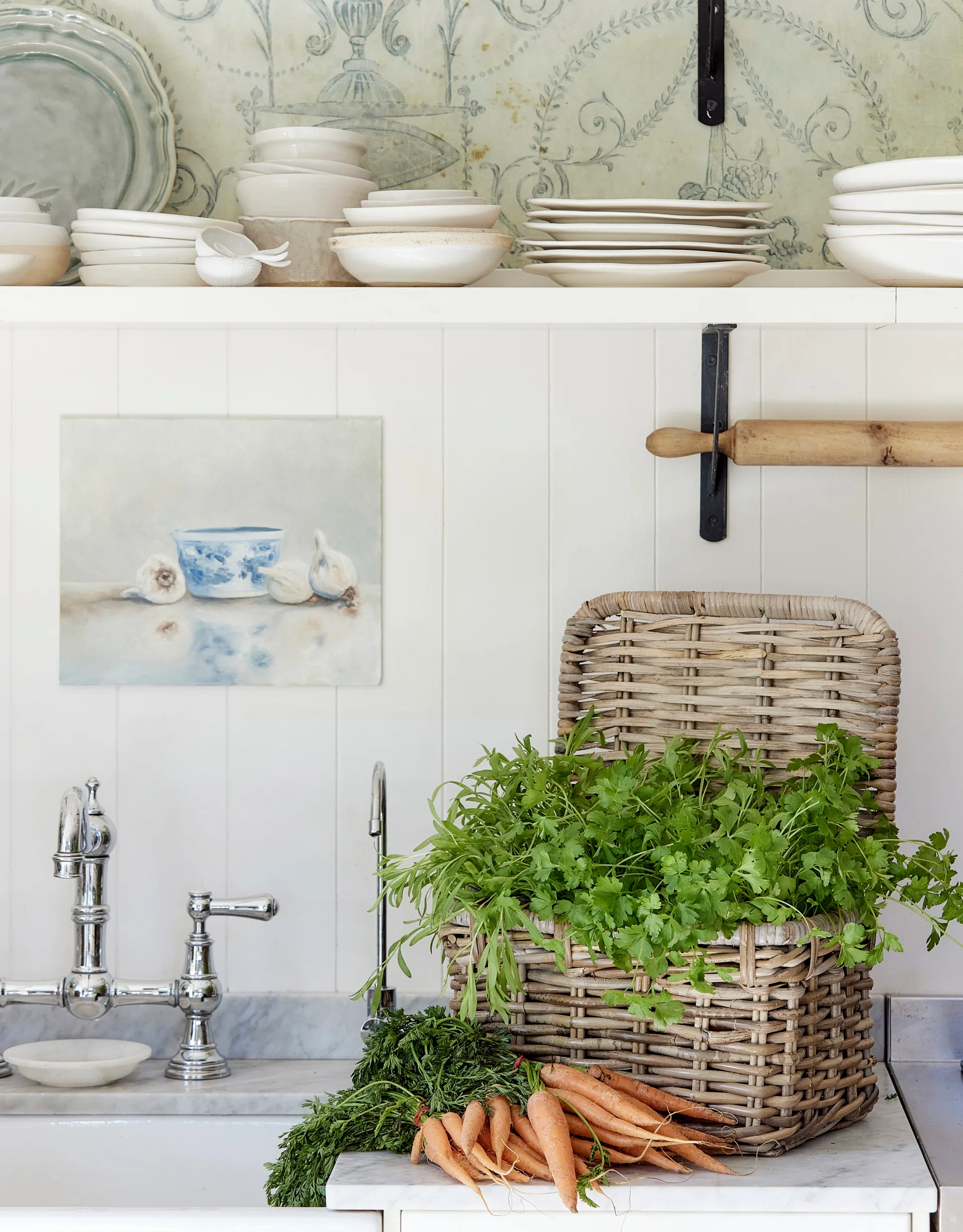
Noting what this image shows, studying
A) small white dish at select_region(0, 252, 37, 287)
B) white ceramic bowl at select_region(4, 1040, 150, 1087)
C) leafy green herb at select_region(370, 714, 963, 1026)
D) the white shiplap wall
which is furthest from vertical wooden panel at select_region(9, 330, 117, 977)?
leafy green herb at select_region(370, 714, 963, 1026)

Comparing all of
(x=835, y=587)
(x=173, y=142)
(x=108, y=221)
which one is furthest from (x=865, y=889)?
(x=173, y=142)

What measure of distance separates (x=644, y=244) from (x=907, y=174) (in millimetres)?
264

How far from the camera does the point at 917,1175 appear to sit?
1077 mm

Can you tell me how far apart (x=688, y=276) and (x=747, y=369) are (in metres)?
0.28

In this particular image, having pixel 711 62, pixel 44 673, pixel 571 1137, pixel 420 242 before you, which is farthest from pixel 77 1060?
pixel 711 62

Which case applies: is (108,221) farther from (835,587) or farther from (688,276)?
(835,587)

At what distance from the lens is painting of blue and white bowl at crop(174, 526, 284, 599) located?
1560 millimetres

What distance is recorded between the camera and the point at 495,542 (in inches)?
A: 61.6

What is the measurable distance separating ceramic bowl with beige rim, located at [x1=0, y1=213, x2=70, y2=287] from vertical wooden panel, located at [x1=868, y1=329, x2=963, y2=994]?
0.94 metres

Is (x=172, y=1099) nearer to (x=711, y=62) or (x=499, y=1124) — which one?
(x=499, y=1124)

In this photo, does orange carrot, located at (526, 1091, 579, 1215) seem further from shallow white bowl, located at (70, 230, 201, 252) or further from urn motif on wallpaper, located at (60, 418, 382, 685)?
shallow white bowl, located at (70, 230, 201, 252)

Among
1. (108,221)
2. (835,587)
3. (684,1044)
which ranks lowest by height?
(684,1044)

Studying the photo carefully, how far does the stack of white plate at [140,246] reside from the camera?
133cm

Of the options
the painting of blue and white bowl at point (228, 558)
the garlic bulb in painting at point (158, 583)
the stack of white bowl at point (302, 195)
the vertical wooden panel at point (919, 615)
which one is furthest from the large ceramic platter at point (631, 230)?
the garlic bulb in painting at point (158, 583)
